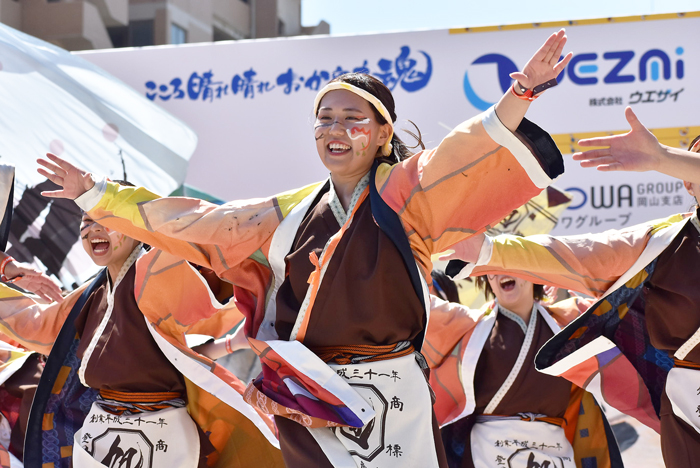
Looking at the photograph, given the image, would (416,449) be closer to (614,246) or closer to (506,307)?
(614,246)

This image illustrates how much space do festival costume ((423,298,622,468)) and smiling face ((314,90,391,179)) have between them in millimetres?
1150

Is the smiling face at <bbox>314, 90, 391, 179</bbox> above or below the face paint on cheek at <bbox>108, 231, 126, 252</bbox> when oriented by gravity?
above

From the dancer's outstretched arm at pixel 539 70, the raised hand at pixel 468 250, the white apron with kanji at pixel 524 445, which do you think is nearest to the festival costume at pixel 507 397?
the white apron with kanji at pixel 524 445

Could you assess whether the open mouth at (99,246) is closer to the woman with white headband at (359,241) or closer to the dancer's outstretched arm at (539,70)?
the woman with white headband at (359,241)

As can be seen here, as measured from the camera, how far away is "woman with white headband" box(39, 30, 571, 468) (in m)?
1.44

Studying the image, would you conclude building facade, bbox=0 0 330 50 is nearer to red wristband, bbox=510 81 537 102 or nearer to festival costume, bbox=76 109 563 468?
festival costume, bbox=76 109 563 468

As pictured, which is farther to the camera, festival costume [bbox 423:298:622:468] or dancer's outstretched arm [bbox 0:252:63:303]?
festival costume [bbox 423:298:622:468]

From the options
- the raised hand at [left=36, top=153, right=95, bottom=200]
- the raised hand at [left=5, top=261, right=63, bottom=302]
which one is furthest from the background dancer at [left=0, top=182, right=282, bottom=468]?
the raised hand at [left=36, top=153, right=95, bottom=200]

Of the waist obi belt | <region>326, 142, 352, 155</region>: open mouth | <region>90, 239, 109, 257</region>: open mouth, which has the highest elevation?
<region>326, 142, 352, 155</region>: open mouth

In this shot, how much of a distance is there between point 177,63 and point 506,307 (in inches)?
142

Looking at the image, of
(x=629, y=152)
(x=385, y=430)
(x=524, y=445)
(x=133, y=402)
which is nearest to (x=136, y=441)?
(x=133, y=402)

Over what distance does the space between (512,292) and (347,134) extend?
53.6 inches

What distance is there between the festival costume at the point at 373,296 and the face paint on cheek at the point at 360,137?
0.18 ft

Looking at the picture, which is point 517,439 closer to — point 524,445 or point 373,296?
point 524,445
